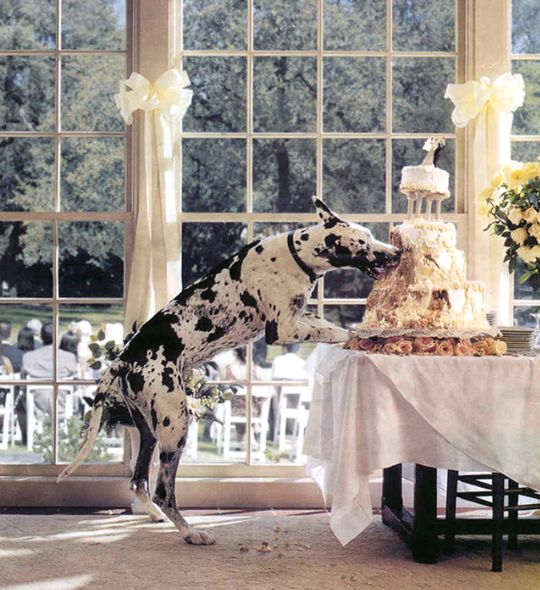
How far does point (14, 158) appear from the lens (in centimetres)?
487

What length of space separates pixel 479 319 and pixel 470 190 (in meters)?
1.22

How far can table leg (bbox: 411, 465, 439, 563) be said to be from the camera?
3.55 meters

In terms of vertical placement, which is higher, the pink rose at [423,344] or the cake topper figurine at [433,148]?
the cake topper figurine at [433,148]

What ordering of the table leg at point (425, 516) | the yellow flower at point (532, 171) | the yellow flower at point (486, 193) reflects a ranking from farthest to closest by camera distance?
the yellow flower at point (486, 193) < the yellow flower at point (532, 171) < the table leg at point (425, 516)

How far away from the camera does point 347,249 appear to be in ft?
12.5

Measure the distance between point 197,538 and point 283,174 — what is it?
75.0 inches

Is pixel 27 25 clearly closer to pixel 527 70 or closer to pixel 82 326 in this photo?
pixel 82 326

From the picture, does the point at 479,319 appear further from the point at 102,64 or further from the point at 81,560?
the point at 102,64

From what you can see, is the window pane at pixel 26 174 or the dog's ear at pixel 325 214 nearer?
the dog's ear at pixel 325 214

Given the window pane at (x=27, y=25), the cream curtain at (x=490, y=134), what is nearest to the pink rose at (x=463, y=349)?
the cream curtain at (x=490, y=134)

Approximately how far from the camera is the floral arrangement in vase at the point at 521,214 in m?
3.93

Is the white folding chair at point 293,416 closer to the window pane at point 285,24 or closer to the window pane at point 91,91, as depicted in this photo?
the window pane at point 91,91

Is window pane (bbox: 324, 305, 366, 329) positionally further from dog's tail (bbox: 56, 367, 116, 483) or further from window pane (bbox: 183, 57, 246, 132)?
dog's tail (bbox: 56, 367, 116, 483)

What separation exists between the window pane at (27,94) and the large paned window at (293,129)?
693 millimetres
